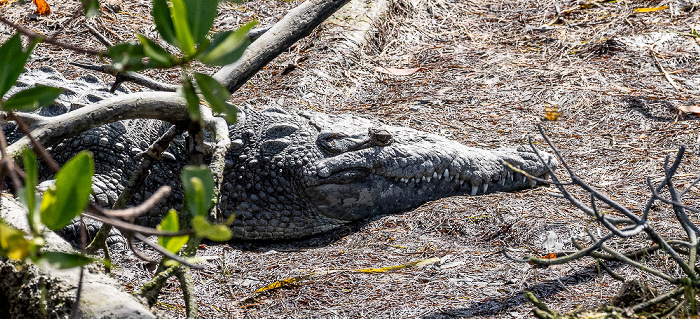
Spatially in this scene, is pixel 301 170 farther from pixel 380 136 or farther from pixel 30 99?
pixel 30 99

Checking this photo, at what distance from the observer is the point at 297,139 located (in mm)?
3244

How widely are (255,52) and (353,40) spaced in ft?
7.82

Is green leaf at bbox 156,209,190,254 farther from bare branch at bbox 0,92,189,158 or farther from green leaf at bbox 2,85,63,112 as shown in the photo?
bare branch at bbox 0,92,189,158

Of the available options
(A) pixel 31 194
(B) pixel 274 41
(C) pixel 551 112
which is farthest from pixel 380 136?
(A) pixel 31 194

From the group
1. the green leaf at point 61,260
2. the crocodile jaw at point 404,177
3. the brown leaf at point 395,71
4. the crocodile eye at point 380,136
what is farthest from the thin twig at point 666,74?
the green leaf at point 61,260

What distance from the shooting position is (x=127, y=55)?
795 mm

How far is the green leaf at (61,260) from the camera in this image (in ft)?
2.52

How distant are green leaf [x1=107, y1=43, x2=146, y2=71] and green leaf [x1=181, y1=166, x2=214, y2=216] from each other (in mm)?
154

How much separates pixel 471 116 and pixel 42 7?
11.2 feet

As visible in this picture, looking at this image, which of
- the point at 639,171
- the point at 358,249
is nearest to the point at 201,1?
the point at 358,249

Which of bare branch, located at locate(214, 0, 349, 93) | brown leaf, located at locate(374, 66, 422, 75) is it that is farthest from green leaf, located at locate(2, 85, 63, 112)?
brown leaf, located at locate(374, 66, 422, 75)

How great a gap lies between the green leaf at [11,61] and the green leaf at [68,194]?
17 centimetres

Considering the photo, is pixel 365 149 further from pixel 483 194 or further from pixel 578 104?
pixel 578 104

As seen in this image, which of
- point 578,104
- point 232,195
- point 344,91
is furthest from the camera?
point 344,91
